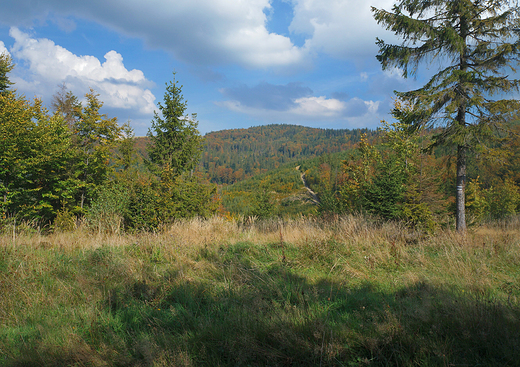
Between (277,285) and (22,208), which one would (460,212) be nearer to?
(277,285)

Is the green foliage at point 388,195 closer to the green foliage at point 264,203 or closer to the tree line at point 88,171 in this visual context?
the tree line at point 88,171

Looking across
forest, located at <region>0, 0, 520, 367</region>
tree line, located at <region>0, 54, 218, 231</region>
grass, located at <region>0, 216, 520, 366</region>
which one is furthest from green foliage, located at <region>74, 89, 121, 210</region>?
grass, located at <region>0, 216, 520, 366</region>

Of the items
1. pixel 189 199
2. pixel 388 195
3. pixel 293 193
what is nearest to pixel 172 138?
pixel 189 199

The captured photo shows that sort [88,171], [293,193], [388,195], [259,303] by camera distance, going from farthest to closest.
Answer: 1. [293,193]
2. [88,171]
3. [388,195]
4. [259,303]

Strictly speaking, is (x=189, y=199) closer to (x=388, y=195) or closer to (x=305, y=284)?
(x=388, y=195)

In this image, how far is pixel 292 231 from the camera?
7914 mm

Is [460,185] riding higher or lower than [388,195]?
higher

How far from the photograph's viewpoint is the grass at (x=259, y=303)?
8.27ft

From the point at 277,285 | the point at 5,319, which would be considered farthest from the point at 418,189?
the point at 5,319

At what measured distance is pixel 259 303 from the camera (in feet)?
11.0

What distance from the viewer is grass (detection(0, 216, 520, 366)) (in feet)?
8.27

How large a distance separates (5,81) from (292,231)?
32.4 meters

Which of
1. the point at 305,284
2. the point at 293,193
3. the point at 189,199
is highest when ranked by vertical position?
the point at 189,199

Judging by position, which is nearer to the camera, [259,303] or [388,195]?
[259,303]
